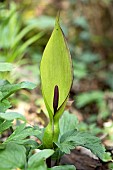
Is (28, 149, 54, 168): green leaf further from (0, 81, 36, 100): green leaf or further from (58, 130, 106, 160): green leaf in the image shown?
(0, 81, 36, 100): green leaf

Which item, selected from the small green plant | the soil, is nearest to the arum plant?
the small green plant

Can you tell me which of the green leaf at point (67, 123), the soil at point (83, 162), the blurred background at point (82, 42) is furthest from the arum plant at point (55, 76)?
the blurred background at point (82, 42)

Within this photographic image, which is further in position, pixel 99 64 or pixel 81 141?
pixel 99 64

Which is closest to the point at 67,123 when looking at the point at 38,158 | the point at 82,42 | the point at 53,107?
the point at 53,107

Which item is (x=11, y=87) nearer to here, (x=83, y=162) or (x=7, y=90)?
(x=7, y=90)

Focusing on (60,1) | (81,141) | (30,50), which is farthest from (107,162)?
(60,1)

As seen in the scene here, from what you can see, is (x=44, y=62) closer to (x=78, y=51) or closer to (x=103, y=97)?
(x=103, y=97)
